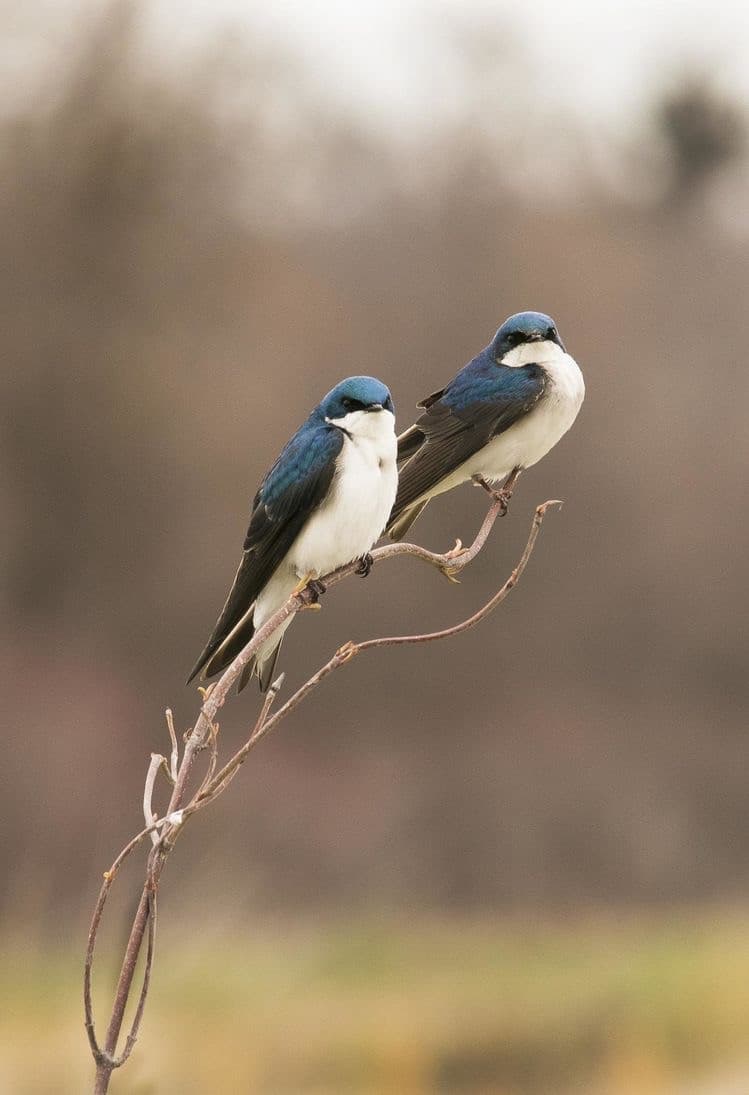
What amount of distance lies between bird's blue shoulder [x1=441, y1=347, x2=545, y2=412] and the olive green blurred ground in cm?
378

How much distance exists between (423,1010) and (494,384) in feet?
22.7

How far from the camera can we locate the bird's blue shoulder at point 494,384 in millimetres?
2078

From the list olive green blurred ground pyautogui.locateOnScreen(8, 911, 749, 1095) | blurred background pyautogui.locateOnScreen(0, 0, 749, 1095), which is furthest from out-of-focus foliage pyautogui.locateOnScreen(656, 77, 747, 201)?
olive green blurred ground pyautogui.locateOnScreen(8, 911, 749, 1095)

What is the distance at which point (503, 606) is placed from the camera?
12430mm

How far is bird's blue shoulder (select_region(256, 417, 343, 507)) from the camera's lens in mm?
1739

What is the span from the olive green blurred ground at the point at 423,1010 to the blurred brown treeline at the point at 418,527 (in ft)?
4.37

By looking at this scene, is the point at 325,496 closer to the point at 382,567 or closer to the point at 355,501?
the point at 355,501

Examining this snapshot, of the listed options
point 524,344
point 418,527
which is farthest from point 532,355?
point 418,527

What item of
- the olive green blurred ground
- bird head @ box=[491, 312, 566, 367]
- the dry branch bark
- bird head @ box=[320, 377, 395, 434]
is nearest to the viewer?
the dry branch bark

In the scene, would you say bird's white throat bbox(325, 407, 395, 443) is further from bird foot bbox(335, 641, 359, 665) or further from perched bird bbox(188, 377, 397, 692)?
bird foot bbox(335, 641, 359, 665)

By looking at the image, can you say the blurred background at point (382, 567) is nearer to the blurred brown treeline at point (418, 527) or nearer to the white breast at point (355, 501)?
the blurred brown treeline at point (418, 527)

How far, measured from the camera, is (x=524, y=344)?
218 centimetres

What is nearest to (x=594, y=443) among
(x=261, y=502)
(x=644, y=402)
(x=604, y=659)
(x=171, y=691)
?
(x=644, y=402)

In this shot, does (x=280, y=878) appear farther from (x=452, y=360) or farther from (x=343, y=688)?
(x=452, y=360)
